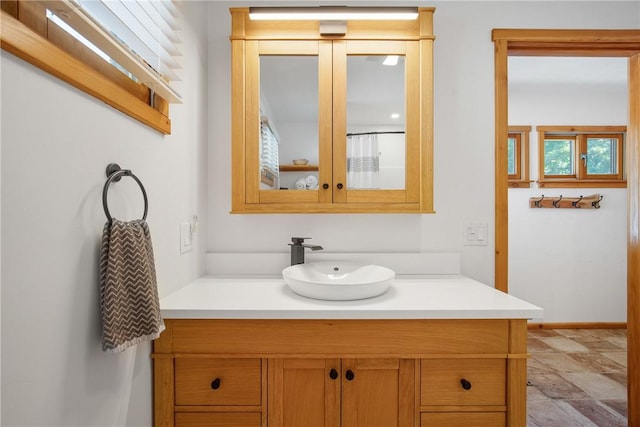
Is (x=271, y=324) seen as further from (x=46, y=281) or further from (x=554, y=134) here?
(x=554, y=134)

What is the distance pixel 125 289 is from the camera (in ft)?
2.55

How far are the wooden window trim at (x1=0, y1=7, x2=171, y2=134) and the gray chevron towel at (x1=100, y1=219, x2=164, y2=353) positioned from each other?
32 cm

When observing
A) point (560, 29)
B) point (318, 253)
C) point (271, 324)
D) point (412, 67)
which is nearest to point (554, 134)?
point (560, 29)

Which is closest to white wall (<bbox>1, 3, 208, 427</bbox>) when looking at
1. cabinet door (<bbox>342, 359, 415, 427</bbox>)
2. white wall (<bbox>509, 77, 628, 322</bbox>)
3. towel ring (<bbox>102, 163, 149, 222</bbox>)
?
towel ring (<bbox>102, 163, 149, 222</bbox>)

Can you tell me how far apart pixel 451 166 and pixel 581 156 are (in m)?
2.70

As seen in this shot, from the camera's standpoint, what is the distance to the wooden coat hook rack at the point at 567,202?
3266 millimetres

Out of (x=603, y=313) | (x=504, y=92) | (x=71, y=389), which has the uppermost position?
(x=504, y=92)

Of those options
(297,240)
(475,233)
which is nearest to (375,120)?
(297,240)

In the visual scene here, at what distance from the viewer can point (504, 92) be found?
64.0 inches

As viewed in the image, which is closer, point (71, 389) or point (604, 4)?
point (71, 389)

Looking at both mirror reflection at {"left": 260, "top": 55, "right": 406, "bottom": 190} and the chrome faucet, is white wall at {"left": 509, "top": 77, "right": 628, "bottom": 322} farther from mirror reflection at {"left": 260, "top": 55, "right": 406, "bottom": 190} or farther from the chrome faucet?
the chrome faucet

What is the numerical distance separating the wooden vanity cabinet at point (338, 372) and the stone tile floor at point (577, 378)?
1202 mm

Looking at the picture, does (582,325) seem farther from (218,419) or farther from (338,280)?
(218,419)

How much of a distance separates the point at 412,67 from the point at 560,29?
0.89m
